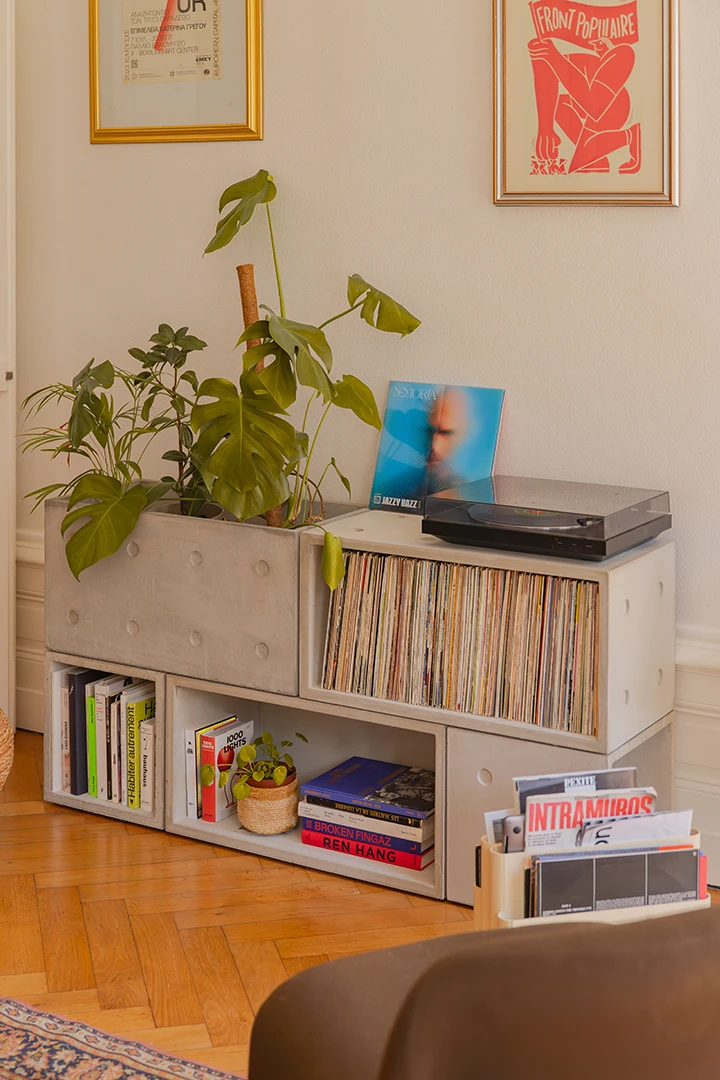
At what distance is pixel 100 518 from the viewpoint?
2.75 m

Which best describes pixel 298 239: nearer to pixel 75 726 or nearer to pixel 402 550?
pixel 402 550

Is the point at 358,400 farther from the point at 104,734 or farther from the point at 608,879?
the point at 608,879

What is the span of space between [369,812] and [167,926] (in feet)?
1.62

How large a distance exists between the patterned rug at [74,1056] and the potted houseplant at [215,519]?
0.87 meters

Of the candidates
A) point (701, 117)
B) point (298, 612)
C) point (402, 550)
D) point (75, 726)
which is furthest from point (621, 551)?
point (75, 726)

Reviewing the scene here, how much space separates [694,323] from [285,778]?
1.31 m

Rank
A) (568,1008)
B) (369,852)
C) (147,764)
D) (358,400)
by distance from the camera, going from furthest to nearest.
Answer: (147,764)
(369,852)
(358,400)
(568,1008)

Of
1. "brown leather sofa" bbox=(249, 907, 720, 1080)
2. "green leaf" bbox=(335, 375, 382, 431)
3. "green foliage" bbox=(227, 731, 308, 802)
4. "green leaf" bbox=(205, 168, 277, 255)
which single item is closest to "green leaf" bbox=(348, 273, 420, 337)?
"green leaf" bbox=(335, 375, 382, 431)

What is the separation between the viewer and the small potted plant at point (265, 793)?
9.26 feet

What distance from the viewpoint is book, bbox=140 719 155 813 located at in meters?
2.93

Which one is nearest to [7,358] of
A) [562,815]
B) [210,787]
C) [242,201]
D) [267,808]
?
[242,201]

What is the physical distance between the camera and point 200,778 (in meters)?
2.91

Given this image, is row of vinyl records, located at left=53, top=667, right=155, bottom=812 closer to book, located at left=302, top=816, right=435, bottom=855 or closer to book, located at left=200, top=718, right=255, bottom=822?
book, located at left=200, top=718, right=255, bottom=822

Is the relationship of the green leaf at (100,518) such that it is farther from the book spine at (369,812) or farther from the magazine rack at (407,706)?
the book spine at (369,812)
